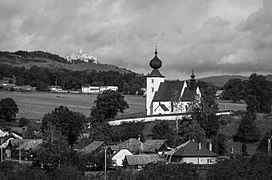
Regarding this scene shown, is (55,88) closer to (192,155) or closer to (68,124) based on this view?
(68,124)

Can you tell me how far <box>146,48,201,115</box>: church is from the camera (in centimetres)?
9038

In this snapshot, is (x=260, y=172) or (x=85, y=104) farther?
(x=85, y=104)

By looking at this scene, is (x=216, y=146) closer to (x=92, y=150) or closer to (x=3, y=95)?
(x=92, y=150)

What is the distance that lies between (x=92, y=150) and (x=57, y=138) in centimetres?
496

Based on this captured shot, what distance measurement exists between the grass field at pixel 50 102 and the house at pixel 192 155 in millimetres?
45462

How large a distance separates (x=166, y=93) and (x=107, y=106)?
9.47 metres

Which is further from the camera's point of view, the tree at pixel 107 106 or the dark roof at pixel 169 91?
the dark roof at pixel 169 91

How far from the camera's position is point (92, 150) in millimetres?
66438

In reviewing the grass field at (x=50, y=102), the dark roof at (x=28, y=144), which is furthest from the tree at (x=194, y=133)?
the grass field at (x=50, y=102)

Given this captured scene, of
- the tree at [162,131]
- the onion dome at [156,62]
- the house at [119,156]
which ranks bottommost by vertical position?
the house at [119,156]

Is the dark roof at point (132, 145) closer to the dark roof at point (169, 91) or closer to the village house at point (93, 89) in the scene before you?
the dark roof at point (169, 91)

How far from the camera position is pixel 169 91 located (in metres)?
92.3

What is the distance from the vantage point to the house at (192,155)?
2335 inches

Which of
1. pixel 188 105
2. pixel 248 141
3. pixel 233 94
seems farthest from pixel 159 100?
pixel 233 94
